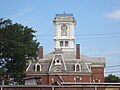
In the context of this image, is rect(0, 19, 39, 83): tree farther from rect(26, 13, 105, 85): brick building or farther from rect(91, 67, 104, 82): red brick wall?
rect(91, 67, 104, 82): red brick wall

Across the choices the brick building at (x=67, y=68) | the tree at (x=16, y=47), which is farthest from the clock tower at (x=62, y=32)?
the tree at (x=16, y=47)

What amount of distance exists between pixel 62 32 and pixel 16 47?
53.7 meters

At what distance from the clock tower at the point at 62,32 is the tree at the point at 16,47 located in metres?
48.3

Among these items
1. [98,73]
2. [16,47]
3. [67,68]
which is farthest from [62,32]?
[16,47]

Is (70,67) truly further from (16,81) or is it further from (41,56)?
(16,81)

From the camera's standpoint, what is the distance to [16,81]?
62.8 meters

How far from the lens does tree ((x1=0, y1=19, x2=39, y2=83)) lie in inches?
2378

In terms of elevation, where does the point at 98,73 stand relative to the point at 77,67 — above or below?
below

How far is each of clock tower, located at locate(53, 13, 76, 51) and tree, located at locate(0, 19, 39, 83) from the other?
4833 cm

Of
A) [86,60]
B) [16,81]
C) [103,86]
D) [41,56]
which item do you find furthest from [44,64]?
[103,86]

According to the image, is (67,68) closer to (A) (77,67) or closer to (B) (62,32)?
(A) (77,67)

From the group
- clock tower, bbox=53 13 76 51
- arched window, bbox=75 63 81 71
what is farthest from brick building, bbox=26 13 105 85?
clock tower, bbox=53 13 76 51

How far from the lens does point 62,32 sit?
113 m

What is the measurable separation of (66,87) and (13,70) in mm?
33580
